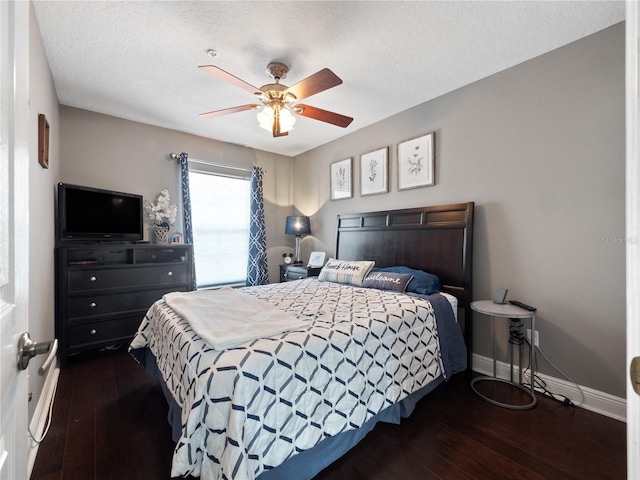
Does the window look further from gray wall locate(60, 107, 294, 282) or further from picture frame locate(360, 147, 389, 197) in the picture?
picture frame locate(360, 147, 389, 197)

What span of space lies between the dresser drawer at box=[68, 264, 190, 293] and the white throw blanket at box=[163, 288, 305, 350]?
44.8 inches

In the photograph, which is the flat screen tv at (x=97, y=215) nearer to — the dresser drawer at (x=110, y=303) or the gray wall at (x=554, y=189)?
the dresser drawer at (x=110, y=303)

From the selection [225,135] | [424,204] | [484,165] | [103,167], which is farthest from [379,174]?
[103,167]

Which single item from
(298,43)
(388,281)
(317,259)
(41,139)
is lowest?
(388,281)

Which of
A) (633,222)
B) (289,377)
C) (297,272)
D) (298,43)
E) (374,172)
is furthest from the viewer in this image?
(297,272)

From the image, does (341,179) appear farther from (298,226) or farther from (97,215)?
(97,215)

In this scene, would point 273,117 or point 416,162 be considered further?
point 416,162

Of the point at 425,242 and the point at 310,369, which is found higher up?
the point at 425,242

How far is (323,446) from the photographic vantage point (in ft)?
4.96

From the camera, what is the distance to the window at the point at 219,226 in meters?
4.11

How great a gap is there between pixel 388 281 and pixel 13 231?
8.34ft

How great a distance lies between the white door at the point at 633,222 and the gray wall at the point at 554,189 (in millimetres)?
1979

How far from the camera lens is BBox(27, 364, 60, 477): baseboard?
5.28 feet

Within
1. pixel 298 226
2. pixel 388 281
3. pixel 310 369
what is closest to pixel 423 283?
pixel 388 281
